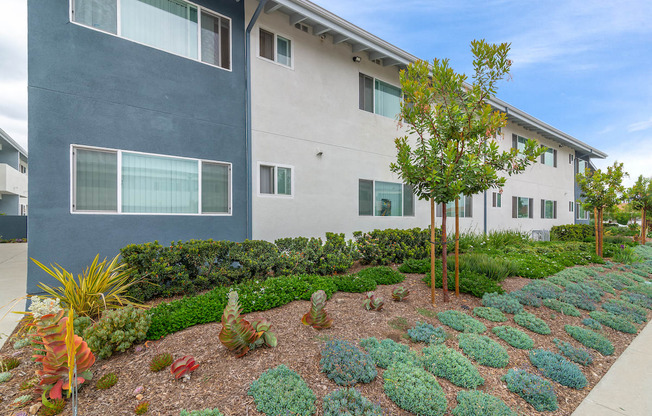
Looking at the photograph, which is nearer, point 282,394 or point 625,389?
point 282,394

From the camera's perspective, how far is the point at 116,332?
9.79 feet

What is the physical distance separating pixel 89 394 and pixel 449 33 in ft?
38.2

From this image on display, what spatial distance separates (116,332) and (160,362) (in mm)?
668

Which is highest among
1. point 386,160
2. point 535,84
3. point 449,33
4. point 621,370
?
point 535,84

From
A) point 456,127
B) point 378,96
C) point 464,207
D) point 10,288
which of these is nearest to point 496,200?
point 464,207

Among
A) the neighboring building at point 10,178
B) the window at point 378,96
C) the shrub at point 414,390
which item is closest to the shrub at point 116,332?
the shrub at point 414,390

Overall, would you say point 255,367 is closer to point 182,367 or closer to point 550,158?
point 182,367

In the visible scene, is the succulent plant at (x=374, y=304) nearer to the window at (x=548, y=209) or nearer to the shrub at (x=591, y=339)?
the shrub at (x=591, y=339)

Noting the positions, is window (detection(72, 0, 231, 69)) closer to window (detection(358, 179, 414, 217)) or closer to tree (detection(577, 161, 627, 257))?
window (detection(358, 179, 414, 217))

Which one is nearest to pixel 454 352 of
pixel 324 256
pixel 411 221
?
pixel 324 256

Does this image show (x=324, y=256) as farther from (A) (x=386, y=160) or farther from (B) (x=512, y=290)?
(A) (x=386, y=160)

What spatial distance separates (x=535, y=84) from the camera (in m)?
16.2

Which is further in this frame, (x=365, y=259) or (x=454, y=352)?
(x=365, y=259)

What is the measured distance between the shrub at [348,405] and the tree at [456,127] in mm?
2663
